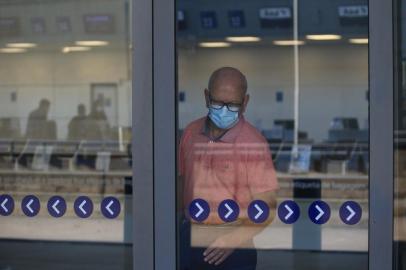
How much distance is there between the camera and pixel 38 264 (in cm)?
361

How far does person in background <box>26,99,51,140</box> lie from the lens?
19.1 feet

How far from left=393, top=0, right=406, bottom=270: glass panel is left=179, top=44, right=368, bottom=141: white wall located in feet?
0.53

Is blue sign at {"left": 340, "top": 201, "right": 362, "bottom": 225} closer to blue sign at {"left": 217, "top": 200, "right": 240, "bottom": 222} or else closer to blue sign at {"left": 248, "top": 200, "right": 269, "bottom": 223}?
blue sign at {"left": 248, "top": 200, "right": 269, "bottom": 223}

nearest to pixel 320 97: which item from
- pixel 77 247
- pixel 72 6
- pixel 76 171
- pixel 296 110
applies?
pixel 296 110

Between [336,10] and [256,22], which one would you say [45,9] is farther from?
[336,10]

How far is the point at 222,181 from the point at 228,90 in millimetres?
432

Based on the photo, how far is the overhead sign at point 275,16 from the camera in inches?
165

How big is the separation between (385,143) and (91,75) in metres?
3.78

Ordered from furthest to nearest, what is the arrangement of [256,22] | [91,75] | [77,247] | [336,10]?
1. [91,75]
2. [256,22]
3. [77,247]
4. [336,10]

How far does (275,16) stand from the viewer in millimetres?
4629

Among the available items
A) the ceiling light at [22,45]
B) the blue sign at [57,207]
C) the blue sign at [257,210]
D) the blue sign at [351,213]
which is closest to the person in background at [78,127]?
the ceiling light at [22,45]

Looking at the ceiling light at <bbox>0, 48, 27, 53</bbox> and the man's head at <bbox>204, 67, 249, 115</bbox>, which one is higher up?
the ceiling light at <bbox>0, 48, 27, 53</bbox>

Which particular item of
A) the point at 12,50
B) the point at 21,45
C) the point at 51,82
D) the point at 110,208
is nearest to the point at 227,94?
the point at 110,208

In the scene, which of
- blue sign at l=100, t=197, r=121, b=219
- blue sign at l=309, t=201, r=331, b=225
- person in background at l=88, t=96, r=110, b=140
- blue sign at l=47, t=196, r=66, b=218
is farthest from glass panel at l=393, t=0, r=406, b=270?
person in background at l=88, t=96, r=110, b=140
